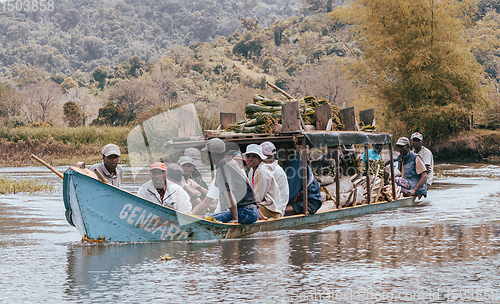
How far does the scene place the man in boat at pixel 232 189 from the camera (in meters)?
8.11

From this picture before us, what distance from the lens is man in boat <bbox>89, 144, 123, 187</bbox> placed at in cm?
857

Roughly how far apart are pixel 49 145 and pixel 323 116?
2836 cm

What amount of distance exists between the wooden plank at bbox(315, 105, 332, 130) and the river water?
1965 millimetres

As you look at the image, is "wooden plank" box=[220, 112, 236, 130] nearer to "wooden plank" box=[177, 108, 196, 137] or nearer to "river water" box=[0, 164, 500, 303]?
"wooden plank" box=[177, 108, 196, 137]

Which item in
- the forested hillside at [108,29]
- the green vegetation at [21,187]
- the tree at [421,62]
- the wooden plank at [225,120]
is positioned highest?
the forested hillside at [108,29]

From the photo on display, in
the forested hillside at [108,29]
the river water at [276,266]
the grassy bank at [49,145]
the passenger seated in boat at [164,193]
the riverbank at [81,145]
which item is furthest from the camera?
the forested hillside at [108,29]

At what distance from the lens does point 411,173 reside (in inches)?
547

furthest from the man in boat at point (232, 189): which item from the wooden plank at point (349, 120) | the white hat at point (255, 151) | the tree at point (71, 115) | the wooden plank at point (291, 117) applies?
the tree at point (71, 115)

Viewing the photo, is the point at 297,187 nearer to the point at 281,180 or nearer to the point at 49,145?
the point at 281,180

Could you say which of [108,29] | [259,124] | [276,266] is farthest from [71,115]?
[108,29]

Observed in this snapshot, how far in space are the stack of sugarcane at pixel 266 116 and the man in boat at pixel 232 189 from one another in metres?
2.07

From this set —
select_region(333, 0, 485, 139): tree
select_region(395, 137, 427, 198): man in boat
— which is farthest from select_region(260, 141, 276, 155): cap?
select_region(333, 0, 485, 139): tree

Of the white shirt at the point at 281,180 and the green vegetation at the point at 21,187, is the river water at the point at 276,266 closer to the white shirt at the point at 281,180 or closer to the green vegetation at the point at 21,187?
the white shirt at the point at 281,180

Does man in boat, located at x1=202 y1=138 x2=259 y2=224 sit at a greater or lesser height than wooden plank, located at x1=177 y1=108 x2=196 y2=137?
lesser
